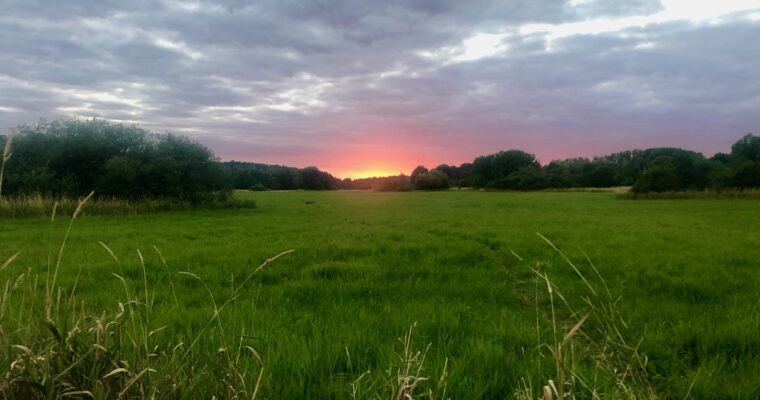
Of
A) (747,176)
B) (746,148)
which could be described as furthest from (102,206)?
(746,148)

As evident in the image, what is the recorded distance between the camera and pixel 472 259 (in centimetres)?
964

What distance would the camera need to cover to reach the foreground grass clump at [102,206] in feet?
71.5

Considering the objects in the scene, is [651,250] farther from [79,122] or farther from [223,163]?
[79,122]

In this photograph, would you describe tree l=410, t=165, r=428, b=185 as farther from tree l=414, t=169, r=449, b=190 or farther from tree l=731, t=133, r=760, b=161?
tree l=731, t=133, r=760, b=161

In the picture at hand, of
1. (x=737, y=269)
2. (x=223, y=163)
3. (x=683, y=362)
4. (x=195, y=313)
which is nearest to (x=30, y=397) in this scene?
(x=195, y=313)

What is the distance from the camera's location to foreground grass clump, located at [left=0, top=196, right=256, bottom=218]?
21.8 m

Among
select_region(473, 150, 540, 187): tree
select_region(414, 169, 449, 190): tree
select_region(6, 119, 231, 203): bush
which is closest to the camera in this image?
select_region(6, 119, 231, 203): bush

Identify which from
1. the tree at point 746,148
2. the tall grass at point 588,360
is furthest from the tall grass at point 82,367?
the tree at point 746,148

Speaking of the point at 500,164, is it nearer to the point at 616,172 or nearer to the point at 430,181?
the point at 616,172

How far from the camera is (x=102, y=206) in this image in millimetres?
24625

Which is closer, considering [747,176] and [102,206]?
[102,206]

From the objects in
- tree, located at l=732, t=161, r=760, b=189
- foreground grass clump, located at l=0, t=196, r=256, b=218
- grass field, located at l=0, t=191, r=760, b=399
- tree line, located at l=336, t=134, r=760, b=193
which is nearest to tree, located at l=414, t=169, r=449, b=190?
tree line, located at l=336, t=134, r=760, b=193

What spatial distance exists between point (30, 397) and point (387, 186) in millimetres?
100571

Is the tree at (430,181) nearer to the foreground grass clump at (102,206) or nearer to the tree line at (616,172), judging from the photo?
the tree line at (616,172)
